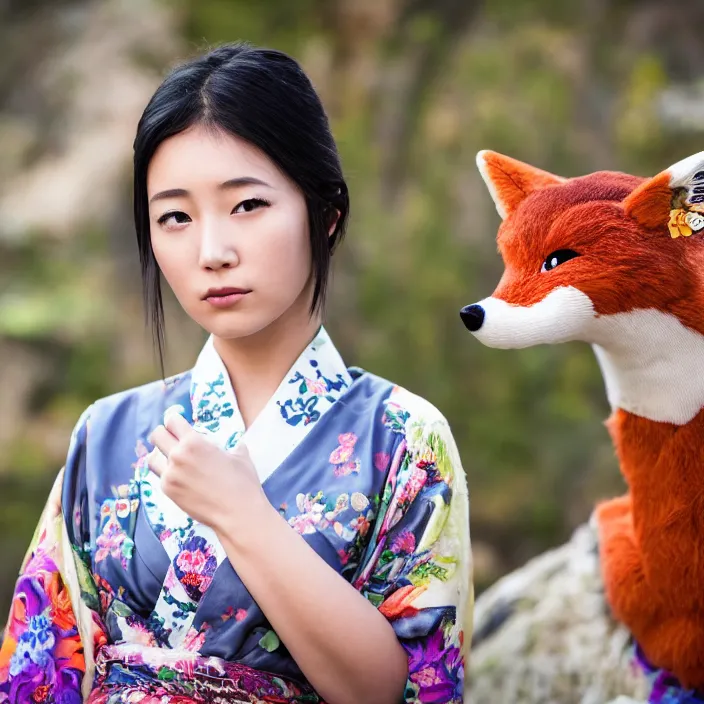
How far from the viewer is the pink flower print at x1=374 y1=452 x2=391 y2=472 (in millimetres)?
1304

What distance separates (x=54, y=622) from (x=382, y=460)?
536 mm

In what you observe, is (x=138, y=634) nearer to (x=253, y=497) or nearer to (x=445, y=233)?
(x=253, y=497)

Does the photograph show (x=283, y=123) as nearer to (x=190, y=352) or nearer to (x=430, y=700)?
(x=430, y=700)

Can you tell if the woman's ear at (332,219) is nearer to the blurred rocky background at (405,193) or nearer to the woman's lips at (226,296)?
the woman's lips at (226,296)

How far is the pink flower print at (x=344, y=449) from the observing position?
130 cm

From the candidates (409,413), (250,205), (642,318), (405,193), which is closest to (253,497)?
(409,413)

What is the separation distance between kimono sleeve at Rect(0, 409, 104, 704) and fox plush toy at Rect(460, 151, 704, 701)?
2.23ft

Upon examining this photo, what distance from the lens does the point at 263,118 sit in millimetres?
1246

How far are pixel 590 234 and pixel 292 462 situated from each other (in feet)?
1.71

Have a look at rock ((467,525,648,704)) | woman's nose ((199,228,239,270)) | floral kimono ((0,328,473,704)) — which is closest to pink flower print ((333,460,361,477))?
floral kimono ((0,328,473,704))

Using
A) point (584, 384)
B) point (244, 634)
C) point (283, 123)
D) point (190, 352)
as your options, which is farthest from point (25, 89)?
point (244, 634)

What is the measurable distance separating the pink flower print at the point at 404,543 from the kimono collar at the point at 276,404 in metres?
0.19

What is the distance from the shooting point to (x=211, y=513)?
3.81 ft

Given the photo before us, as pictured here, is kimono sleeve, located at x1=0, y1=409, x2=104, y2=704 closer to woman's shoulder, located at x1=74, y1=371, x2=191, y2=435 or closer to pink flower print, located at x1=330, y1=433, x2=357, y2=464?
woman's shoulder, located at x1=74, y1=371, x2=191, y2=435
